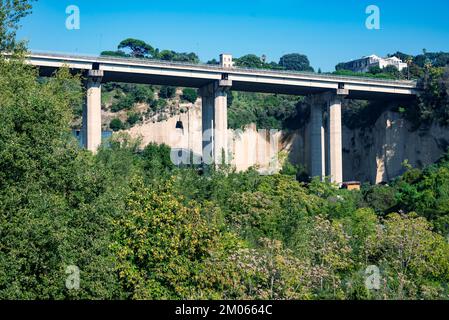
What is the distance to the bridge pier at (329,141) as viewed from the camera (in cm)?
7188

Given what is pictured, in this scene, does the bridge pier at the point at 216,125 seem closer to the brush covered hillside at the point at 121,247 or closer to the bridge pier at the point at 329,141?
the bridge pier at the point at 329,141

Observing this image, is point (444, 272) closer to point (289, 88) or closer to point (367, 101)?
point (289, 88)

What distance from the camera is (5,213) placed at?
861 inches

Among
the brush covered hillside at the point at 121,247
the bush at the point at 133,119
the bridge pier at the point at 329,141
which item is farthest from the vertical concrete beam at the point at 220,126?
the brush covered hillside at the point at 121,247

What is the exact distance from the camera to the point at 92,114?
62281 millimetres

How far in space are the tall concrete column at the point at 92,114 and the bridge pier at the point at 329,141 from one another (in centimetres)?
2212

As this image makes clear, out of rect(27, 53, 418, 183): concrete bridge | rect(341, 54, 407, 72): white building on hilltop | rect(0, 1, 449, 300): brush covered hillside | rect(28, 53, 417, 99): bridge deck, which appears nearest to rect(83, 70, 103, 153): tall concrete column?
rect(27, 53, 418, 183): concrete bridge

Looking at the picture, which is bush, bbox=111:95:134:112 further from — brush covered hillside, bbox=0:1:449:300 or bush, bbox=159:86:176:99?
brush covered hillside, bbox=0:1:449:300

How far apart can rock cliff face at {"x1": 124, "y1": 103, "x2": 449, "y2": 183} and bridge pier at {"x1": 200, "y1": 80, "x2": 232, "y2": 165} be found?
43.0 feet

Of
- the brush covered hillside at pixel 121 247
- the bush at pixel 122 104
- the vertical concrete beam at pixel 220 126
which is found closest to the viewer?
the brush covered hillside at pixel 121 247

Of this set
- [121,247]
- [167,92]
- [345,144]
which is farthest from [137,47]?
[121,247]

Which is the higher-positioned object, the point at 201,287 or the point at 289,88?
the point at 289,88
